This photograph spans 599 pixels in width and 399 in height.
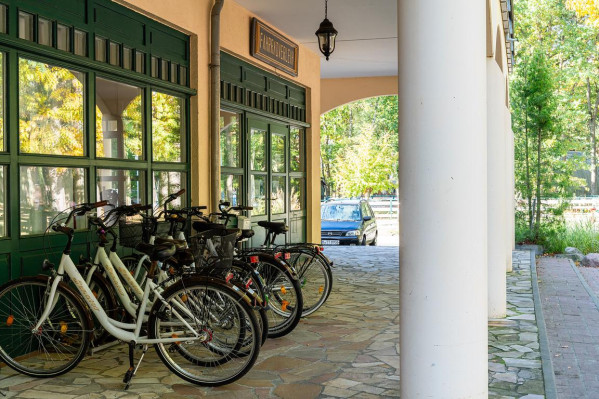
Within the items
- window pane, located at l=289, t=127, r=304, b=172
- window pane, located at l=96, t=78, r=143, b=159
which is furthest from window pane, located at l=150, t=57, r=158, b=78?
window pane, located at l=289, t=127, r=304, b=172

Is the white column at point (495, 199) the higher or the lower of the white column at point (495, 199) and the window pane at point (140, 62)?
the lower

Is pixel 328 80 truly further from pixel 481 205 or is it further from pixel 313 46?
pixel 481 205

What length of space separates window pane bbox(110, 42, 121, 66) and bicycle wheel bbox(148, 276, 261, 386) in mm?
2939

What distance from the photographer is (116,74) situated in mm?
6969

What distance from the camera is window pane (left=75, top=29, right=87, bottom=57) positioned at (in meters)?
6.45

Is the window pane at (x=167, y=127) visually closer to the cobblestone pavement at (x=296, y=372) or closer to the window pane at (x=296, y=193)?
the cobblestone pavement at (x=296, y=372)

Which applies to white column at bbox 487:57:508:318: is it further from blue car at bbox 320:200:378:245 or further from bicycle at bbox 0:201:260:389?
blue car at bbox 320:200:378:245

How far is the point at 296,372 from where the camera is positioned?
549 cm

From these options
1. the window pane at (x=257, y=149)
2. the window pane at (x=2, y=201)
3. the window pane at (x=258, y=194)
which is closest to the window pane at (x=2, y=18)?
the window pane at (x=2, y=201)

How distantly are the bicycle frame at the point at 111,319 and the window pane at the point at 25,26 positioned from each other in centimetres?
189

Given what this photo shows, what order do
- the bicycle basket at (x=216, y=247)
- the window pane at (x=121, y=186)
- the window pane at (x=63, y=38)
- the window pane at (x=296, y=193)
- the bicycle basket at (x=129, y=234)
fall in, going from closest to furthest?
the bicycle basket at (x=216, y=247)
the bicycle basket at (x=129, y=234)
the window pane at (x=63, y=38)
the window pane at (x=121, y=186)
the window pane at (x=296, y=193)

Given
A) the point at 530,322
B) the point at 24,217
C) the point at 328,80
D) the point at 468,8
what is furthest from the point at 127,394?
the point at 328,80

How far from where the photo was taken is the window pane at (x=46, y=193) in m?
5.84

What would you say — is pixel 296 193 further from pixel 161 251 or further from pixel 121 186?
pixel 161 251
